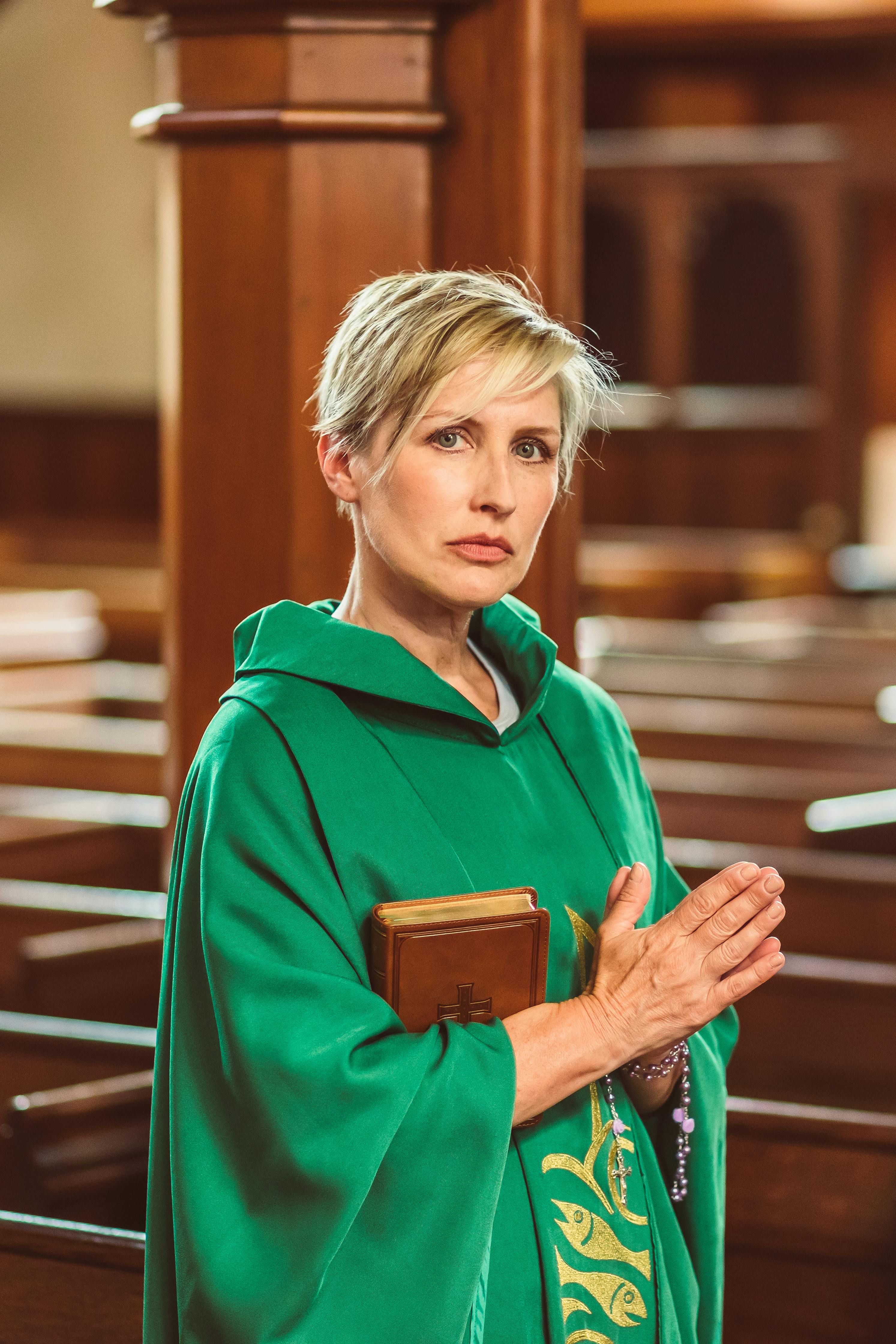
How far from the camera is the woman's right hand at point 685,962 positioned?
1191mm

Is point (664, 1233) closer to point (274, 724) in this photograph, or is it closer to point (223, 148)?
point (274, 724)

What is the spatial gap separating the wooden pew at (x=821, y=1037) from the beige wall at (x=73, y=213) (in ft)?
24.9

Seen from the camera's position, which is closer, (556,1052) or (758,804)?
(556,1052)

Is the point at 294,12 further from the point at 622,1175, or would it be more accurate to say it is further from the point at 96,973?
the point at 96,973

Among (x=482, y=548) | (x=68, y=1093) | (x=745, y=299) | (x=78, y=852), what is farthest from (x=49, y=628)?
(x=482, y=548)

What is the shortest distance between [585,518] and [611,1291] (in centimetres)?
788

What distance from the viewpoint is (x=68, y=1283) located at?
1.81 metres

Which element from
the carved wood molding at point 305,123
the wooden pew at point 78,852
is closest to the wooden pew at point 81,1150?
the wooden pew at point 78,852

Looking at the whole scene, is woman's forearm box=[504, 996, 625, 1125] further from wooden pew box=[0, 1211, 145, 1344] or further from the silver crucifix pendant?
wooden pew box=[0, 1211, 145, 1344]

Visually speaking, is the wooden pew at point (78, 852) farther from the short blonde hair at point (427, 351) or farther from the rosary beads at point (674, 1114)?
the short blonde hair at point (427, 351)

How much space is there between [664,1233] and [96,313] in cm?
898

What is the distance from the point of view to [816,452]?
27.6ft

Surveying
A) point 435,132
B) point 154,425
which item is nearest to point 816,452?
point 154,425

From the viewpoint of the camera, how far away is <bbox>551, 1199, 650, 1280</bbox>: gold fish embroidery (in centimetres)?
124
